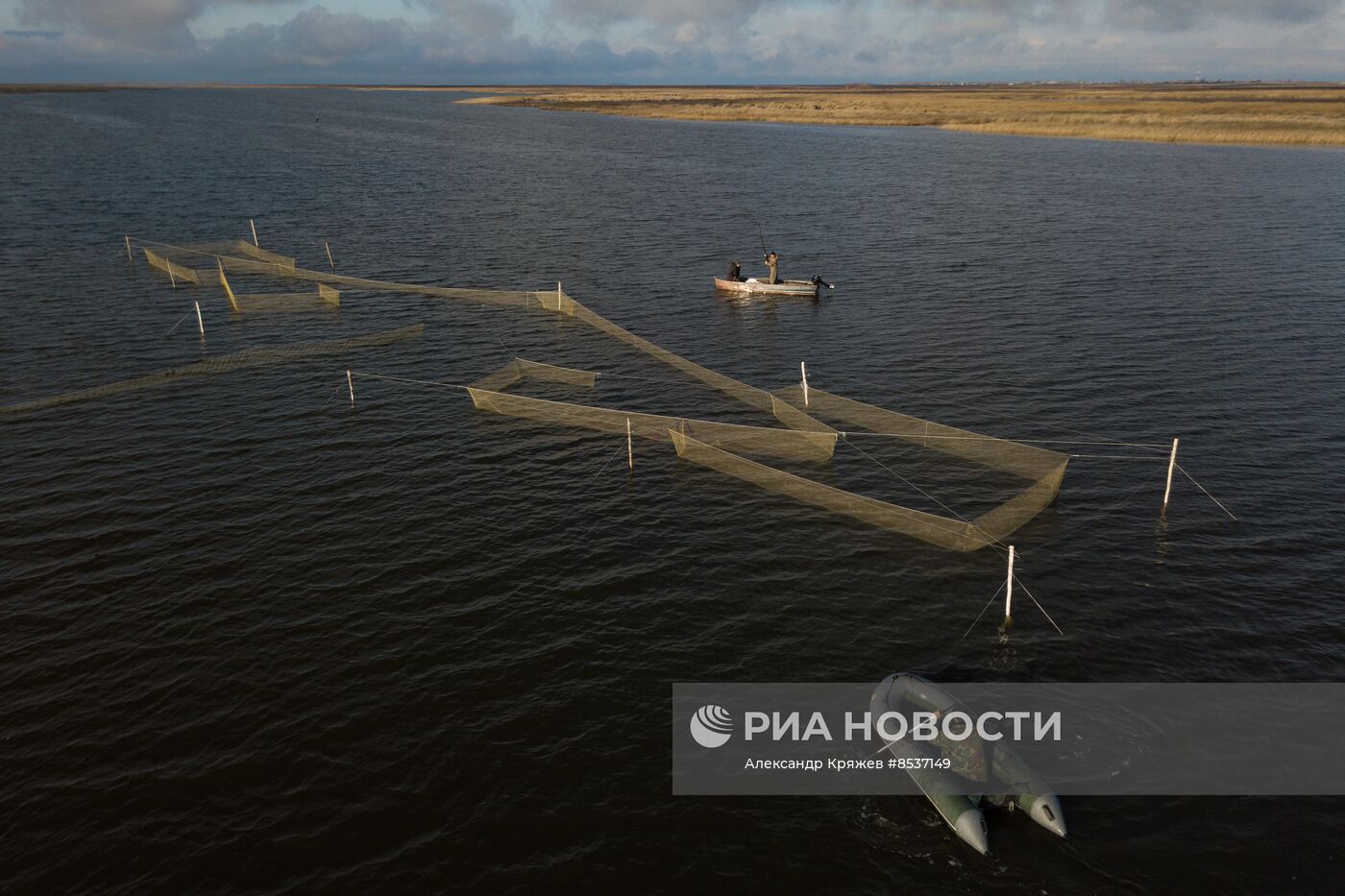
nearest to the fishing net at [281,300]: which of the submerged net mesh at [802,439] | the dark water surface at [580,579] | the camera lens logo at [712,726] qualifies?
the dark water surface at [580,579]

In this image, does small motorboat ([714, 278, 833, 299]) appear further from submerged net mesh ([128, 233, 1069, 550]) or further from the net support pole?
the net support pole

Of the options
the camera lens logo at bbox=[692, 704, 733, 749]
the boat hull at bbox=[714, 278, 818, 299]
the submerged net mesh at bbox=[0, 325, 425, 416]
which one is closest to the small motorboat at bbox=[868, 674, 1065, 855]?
the camera lens logo at bbox=[692, 704, 733, 749]

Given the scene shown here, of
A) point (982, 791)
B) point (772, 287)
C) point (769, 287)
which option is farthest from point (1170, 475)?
point (769, 287)

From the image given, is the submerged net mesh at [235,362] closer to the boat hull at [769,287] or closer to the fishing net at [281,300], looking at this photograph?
the fishing net at [281,300]

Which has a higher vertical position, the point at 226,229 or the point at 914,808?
the point at 226,229

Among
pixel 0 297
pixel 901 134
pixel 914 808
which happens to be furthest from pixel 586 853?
pixel 901 134

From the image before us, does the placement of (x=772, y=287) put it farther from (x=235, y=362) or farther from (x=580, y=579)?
(x=580, y=579)

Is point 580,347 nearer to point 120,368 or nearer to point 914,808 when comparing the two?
point 120,368
